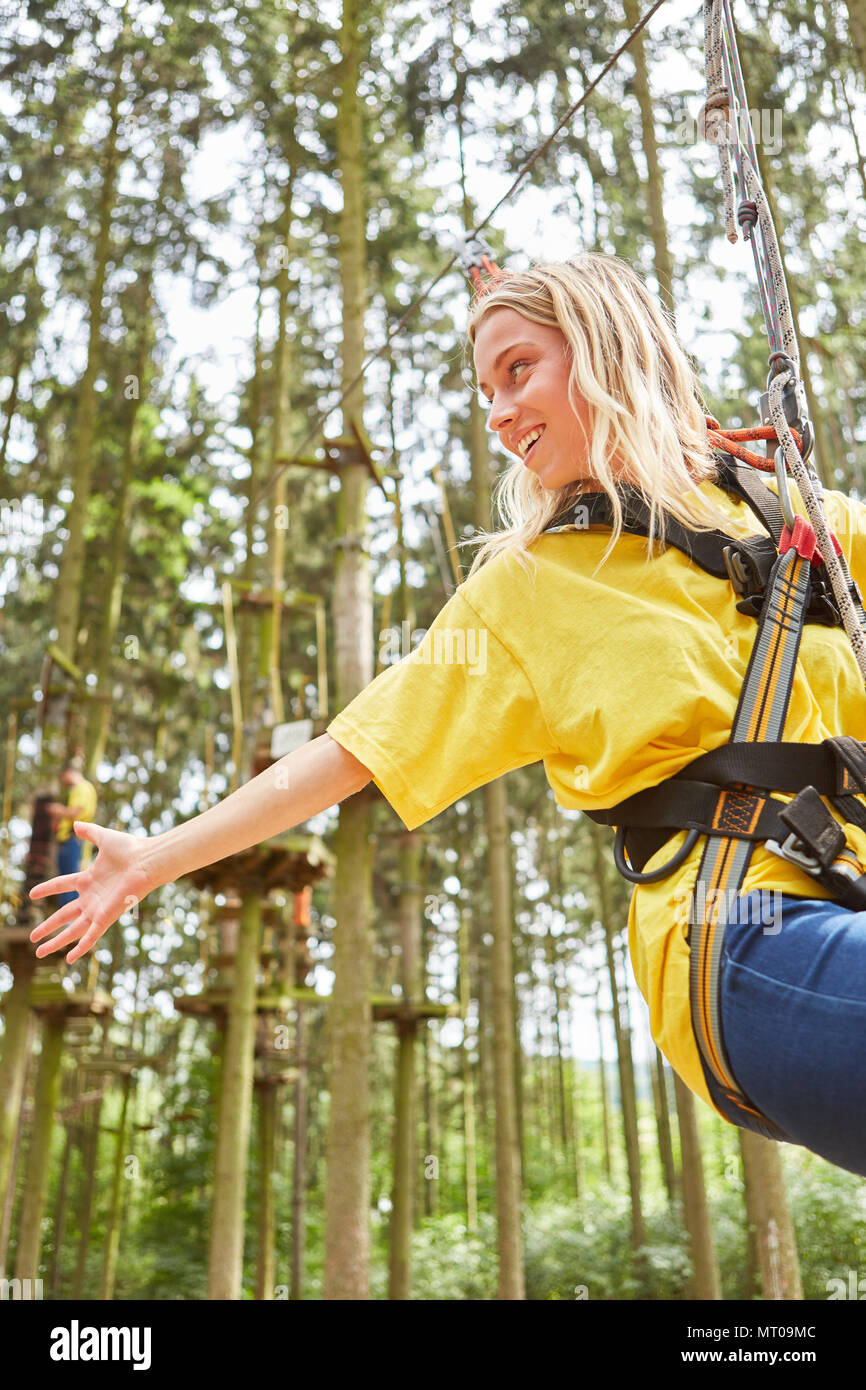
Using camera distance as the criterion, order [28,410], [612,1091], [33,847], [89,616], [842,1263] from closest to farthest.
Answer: [33,847]
[842,1263]
[28,410]
[89,616]
[612,1091]

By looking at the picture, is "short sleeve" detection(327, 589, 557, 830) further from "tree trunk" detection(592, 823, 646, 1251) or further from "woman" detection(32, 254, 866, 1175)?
"tree trunk" detection(592, 823, 646, 1251)

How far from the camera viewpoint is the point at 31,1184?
467 inches

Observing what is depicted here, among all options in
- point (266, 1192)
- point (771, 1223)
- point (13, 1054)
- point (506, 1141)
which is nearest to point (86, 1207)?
point (266, 1192)

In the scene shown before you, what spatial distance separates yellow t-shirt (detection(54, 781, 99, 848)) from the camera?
10820 millimetres

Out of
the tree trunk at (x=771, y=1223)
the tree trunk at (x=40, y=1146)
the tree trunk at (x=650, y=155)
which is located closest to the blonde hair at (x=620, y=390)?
the tree trunk at (x=771, y=1223)

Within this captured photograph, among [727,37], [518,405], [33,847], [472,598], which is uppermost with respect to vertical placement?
[33,847]

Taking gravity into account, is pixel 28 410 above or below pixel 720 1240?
above

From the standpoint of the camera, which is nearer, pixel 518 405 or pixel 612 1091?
pixel 518 405

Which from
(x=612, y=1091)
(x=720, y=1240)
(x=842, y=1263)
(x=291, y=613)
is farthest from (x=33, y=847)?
(x=612, y=1091)

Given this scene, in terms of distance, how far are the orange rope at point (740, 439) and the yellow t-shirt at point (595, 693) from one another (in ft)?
0.44

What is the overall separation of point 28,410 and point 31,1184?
910 centimetres

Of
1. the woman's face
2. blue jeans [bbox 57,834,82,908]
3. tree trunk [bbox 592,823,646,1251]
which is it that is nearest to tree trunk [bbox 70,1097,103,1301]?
blue jeans [bbox 57,834,82,908]

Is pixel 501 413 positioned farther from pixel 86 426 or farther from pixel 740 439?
pixel 86 426

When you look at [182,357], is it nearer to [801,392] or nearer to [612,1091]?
[801,392]
